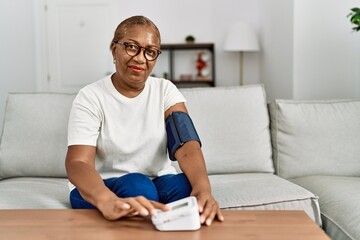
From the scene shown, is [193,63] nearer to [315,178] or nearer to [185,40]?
[185,40]

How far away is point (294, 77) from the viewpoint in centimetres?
354

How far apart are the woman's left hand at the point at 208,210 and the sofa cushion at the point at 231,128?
0.90 metres

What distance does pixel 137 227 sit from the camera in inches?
45.6

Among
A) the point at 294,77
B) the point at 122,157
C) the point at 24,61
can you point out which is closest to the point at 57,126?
the point at 122,157

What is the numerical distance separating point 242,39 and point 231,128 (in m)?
2.79

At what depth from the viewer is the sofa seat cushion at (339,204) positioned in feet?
5.20

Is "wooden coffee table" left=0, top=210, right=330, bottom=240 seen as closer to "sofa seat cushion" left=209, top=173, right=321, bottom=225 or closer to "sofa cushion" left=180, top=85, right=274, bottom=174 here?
"sofa seat cushion" left=209, top=173, right=321, bottom=225

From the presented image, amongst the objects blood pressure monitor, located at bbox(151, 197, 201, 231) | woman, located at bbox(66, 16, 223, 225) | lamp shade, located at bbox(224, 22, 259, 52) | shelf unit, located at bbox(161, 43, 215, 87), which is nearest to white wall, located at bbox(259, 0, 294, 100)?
lamp shade, located at bbox(224, 22, 259, 52)

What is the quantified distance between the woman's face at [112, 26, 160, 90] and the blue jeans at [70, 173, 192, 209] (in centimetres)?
32

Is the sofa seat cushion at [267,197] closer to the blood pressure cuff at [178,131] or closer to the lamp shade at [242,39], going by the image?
the blood pressure cuff at [178,131]

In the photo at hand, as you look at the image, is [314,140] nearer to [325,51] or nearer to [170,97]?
[170,97]

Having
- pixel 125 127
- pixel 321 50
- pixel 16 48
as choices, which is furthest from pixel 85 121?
pixel 16 48

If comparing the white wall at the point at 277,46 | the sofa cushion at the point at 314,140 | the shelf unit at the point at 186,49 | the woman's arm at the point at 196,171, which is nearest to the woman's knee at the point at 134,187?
the woman's arm at the point at 196,171

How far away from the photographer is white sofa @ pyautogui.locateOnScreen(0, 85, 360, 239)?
7.09 feet
